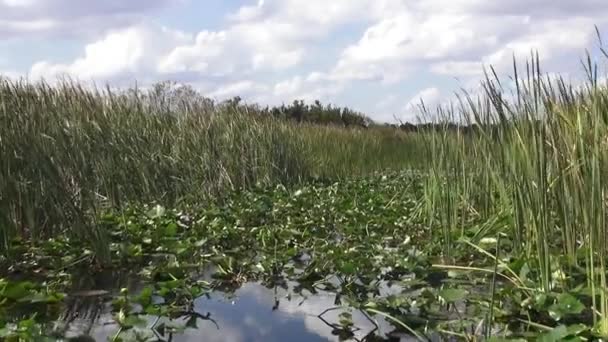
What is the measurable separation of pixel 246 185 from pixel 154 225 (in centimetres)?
351

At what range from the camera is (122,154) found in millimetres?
6258

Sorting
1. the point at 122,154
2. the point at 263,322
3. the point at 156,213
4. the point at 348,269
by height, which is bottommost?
the point at 263,322

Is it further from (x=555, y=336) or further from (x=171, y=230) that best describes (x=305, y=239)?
(x=555, y=336)

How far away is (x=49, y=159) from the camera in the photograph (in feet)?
14.0

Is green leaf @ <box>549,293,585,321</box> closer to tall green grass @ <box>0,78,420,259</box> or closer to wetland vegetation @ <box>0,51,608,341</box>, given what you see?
wetland vegetation @ <box>0,51,608,341</box>

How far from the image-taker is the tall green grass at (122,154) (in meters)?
4.24

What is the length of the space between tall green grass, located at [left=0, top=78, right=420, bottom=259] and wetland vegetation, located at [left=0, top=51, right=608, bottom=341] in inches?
0.8

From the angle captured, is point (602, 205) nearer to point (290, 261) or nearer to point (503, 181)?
point (503, 181)

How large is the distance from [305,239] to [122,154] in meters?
1.83

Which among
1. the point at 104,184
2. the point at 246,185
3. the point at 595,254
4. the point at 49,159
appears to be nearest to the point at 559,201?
the point at 595,254

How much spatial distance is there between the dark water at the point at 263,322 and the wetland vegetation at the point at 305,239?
0.01m

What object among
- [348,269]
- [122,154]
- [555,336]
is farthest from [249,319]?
[122,154]

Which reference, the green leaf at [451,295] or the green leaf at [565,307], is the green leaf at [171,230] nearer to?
the green leaf at [451,295]

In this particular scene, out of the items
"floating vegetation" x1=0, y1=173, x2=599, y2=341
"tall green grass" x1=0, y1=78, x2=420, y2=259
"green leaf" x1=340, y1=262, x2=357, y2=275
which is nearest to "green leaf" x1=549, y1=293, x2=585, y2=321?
"floating vegetation" x1=0, y1=173, x2=599, y2=341
